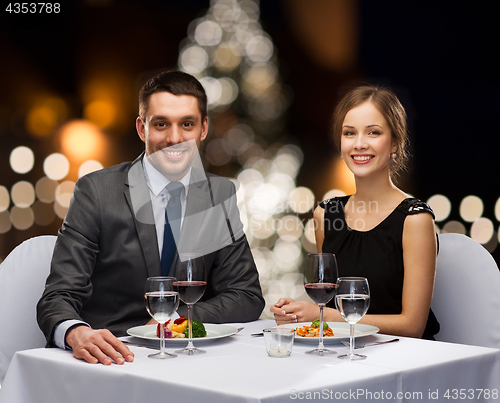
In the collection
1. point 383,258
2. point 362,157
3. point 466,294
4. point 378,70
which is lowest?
point 466,294

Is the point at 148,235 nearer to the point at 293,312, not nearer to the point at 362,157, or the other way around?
the point at 293,312

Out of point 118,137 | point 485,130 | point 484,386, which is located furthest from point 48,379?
point 485,130

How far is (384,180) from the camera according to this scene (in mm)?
1715

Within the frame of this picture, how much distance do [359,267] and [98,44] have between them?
11.5 ft

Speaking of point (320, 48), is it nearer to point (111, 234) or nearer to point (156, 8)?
point (156, 8)

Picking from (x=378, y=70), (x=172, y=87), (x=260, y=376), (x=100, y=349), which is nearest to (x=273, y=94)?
(x=378, y=70)

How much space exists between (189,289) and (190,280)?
0.02 metres

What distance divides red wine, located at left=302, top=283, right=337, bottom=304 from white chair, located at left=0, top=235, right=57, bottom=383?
2.80 feet

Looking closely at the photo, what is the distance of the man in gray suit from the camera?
1.41m

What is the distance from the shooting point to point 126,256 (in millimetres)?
1534

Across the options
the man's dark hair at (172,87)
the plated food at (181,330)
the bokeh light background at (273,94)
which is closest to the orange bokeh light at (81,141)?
the bokeh light background at (273,94)

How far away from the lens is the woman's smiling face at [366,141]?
5.46 ft

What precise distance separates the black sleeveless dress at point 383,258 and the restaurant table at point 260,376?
49cm

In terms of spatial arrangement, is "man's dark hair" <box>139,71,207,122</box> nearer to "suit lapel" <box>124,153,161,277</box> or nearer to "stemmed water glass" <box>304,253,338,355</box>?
"suit lapel" <box>124,153,161,277</box>
